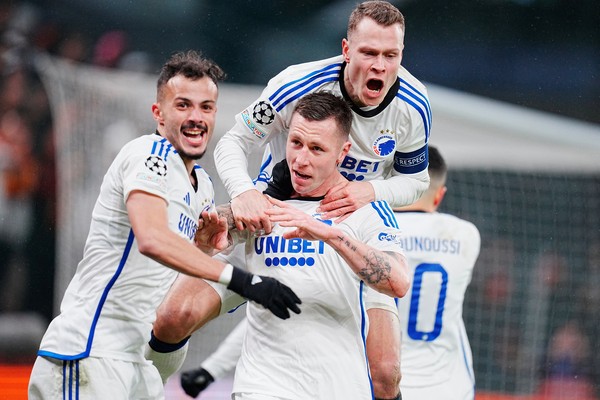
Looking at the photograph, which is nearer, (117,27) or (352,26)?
(352,26)

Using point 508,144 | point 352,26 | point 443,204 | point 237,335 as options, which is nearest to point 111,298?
point 352,26

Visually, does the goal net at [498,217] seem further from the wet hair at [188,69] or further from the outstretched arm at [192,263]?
the outstretched arm at [192,263]

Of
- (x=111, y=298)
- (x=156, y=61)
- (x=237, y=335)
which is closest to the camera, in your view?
(x=111, y=298)

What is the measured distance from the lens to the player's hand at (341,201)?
155 inches

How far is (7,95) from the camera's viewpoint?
10992mm

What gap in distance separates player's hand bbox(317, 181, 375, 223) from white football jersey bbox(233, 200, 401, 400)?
33 millimetres

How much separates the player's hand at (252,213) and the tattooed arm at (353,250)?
6cm

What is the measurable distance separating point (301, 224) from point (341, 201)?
389mm

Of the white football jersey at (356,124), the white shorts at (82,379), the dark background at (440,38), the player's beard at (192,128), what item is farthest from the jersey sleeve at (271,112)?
the dark background at (440,38)

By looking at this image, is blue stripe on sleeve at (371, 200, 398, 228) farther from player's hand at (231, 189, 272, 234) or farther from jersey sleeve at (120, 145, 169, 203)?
jersey sleeve at (120, 145, 169, 203)

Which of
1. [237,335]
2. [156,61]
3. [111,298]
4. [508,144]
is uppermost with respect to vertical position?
[156,61]

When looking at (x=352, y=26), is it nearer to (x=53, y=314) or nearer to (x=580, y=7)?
(x=53, y=314)

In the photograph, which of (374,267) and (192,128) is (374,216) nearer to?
(374,267)

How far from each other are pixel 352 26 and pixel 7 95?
7.51 m
